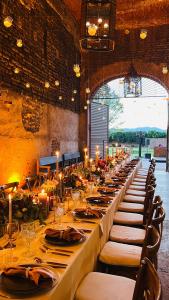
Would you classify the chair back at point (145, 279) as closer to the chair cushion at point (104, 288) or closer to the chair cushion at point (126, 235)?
the chair cushion at point (104, 288)

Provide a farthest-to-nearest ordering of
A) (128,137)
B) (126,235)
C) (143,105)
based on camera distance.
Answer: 1. (143,105)
2. (128,137)
3. (126,235)

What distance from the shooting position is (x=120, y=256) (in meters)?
2.78

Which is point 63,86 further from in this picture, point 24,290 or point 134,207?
point 24,290

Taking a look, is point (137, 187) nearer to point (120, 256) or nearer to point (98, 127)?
point (120, 256)

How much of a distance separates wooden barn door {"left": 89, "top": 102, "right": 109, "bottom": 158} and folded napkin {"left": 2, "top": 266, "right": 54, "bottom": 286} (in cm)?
1110

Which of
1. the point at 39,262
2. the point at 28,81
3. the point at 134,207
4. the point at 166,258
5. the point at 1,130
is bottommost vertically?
the point at 166,258

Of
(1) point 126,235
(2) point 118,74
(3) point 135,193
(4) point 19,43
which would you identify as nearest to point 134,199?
(3) point 135,193

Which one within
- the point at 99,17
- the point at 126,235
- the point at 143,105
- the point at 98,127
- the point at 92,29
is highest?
the point at 143,105

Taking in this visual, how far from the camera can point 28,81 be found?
7250mm

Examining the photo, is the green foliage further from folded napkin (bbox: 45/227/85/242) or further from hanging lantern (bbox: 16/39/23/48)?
folded napkin (bbox: 45/227/85/242)

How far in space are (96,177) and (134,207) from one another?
A: 2.45 feet

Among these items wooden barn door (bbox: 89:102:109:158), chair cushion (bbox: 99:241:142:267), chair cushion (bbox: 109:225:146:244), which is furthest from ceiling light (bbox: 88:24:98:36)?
wooden barn door (bbox: 89:102:109:158)

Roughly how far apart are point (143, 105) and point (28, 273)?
30.0 meters

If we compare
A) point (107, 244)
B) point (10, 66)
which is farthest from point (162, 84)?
point (107, 244)
